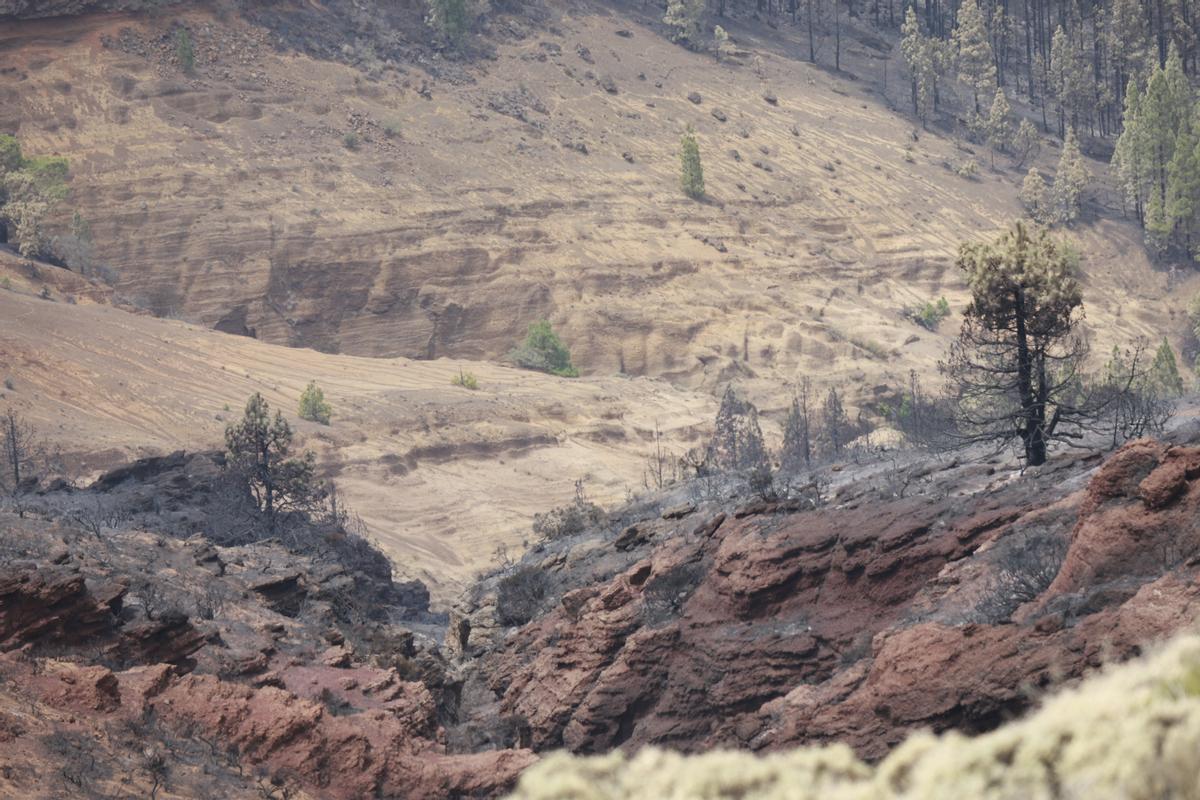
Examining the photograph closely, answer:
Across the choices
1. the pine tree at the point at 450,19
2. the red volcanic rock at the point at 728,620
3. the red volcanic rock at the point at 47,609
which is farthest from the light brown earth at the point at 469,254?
the red volcanic rock at the point at 47,609

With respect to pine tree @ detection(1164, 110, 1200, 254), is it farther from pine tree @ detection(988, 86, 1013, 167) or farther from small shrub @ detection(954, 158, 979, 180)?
pine tree @ detection(988, 86, 1013, 167)

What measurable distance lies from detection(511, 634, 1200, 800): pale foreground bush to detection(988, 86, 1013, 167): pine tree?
9489 cm

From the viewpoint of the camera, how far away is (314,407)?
6156 centimetres

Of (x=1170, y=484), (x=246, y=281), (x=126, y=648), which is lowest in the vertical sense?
(x=246, y=281)

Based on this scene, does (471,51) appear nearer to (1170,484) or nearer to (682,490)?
(682,490)

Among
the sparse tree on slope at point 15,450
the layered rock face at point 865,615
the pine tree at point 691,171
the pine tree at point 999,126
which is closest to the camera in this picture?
the layered rock face at point 865,615

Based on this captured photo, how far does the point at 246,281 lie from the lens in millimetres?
74562

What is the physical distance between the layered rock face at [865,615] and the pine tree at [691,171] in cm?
5801

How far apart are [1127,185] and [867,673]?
272ft

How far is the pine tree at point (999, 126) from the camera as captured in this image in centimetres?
9712

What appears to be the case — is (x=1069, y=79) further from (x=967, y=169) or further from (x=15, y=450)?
(x=15, y=450)

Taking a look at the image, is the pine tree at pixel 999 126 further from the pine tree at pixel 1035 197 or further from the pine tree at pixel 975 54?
the pine tree at pixel 1035 197

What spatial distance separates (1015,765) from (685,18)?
99.0m

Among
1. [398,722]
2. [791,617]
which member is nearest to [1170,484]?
[791,617]
